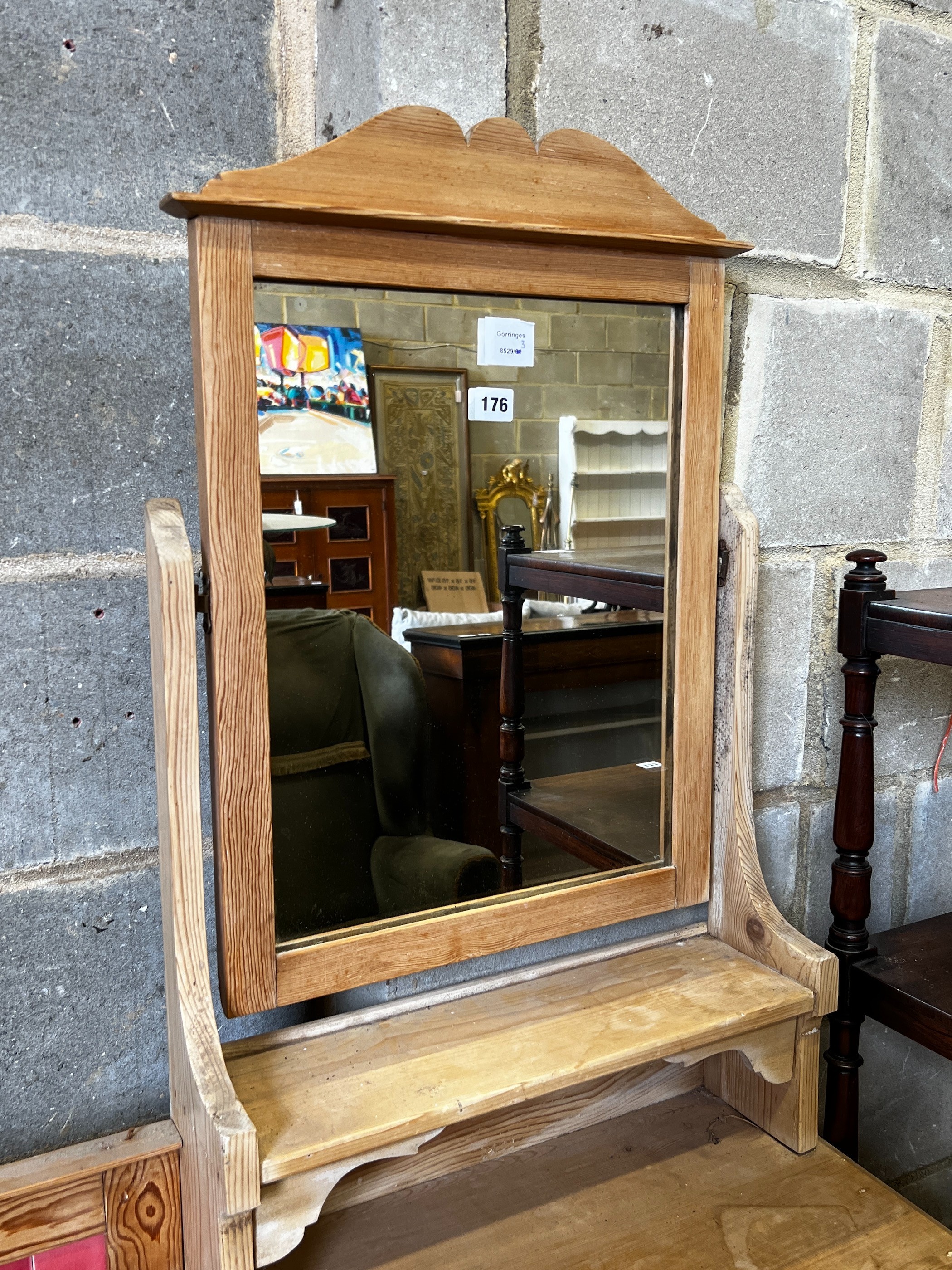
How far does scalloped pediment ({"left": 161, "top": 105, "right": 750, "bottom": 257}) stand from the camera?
2.48 ft

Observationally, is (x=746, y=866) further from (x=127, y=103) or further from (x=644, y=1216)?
(x=127, y=103)

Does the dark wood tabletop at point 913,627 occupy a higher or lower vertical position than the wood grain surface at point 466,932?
higher

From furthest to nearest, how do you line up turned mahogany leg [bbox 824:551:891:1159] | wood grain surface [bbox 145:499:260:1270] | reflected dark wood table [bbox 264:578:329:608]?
1. turned mahogany leg [bbox 824:551:891:1159]
2. reflected dark wood table [bbox 264:578:329:608]
3. wood grain surface [bbox 145:499:260:1270]

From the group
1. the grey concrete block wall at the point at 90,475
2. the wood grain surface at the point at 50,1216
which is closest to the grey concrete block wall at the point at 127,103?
the grey concrete block wall at the point at 90,475

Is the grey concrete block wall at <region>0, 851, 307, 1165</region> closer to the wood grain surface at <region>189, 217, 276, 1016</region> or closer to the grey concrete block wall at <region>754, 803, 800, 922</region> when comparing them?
the wood grain surface at <region>189, 217, 276, 1016</region>

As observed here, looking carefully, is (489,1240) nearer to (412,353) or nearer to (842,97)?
(412,353)

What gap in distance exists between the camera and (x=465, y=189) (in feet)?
2.69

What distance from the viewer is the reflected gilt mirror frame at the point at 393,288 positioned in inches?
30.0

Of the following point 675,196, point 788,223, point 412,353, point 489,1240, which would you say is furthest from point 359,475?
point 489,1240

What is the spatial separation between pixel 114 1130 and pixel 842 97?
1.19 metres

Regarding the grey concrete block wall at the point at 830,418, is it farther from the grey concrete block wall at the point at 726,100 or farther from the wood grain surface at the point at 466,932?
the wood grain surface at the point at 466,932

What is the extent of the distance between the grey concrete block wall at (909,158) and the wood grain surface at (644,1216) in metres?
0.92

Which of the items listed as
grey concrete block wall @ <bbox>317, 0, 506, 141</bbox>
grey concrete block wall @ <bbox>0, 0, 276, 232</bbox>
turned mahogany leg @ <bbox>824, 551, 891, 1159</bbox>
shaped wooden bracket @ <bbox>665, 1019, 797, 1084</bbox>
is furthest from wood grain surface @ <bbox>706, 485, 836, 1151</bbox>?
grey concrete block wall @ <bbox>0, 0, 276, 232</bbox>

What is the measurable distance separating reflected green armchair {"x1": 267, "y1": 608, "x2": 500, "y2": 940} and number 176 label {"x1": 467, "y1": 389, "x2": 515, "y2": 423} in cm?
20
